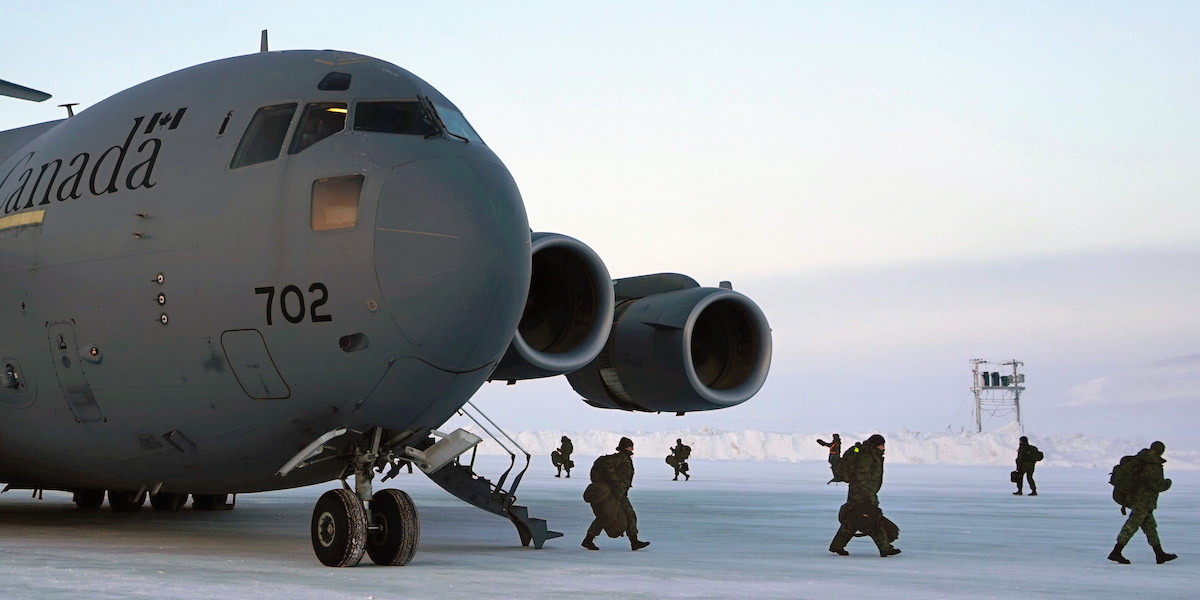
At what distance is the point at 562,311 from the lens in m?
14.2

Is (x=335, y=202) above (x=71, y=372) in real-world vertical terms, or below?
above

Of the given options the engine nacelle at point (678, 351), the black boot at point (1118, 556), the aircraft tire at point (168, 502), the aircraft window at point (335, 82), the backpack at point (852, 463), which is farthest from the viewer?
the aircraft tire at point (168, 502)

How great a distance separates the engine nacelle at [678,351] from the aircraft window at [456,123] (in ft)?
16.8

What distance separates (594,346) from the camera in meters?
13.7

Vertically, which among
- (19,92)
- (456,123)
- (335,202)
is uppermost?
(19,92)

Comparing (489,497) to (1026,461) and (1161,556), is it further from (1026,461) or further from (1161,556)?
(1026,461)

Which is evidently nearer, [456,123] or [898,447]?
[456,123]

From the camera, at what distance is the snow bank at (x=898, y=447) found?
205 feet

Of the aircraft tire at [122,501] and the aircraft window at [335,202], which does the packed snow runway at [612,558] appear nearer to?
the aircraft tire at [122,501]

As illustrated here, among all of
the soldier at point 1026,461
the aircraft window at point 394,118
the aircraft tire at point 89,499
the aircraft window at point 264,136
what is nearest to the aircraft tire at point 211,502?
the aircraft tire at point 89,499

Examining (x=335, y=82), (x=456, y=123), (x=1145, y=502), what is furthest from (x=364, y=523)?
(x=1145, y=502)

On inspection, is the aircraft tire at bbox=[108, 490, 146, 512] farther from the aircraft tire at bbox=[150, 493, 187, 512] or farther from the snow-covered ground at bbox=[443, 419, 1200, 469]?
the snow-covered ground at bbox=[443, 419, 1200, 469]

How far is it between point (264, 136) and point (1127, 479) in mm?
8557

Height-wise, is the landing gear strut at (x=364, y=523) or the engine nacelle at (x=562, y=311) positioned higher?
the engine nacelle at (x=562, y=311)
